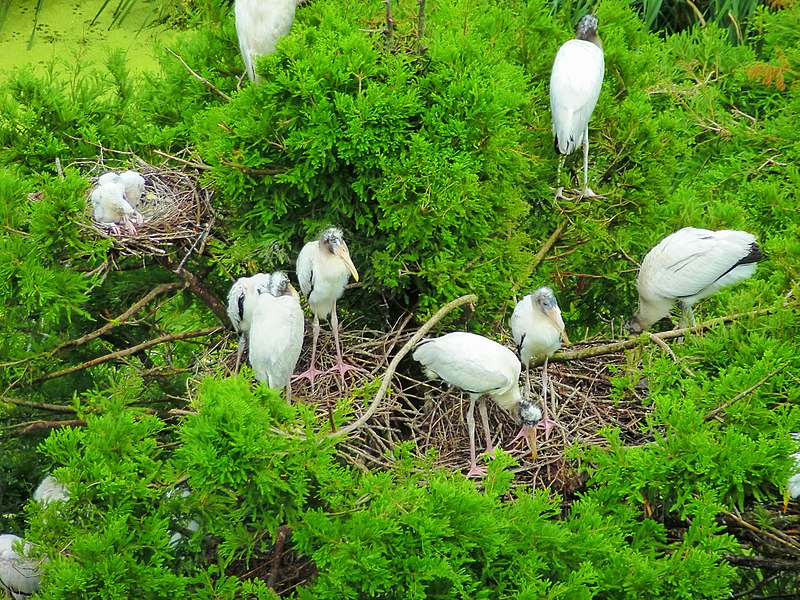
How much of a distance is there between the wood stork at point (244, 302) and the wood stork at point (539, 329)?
37.8 inches

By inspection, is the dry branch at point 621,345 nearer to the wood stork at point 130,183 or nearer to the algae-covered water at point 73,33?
the wood stork at point 130,183

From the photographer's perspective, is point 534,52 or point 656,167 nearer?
point 656,167

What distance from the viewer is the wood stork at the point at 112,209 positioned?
4695 millimetres

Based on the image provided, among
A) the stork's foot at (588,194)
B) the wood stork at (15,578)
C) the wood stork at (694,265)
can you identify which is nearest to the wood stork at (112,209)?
the wood stork at (15,578)

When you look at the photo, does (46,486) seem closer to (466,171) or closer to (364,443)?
(364,443)

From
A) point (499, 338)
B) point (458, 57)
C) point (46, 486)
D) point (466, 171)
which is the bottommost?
point (46, 486)

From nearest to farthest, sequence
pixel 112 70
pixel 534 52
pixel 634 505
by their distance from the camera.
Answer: pixel 634 505 < pixel 534 52 < pixel 112 70

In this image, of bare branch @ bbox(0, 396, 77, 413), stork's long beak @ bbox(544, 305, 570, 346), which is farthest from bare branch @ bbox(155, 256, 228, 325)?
stork's long beak @ bbox(544, 305, 570, 346)

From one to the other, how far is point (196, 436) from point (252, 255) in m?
1.29

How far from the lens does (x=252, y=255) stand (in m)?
4.54

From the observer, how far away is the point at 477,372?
394 centimetres

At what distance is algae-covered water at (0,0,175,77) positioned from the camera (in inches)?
406

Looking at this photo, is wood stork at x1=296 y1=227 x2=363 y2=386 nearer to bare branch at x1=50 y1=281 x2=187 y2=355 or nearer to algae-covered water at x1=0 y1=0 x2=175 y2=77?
bare branch at x1=50 y1=281 x2=187 y2=355

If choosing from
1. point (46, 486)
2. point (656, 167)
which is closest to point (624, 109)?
point (656, 167)
